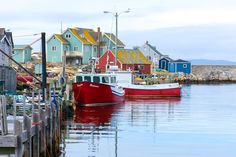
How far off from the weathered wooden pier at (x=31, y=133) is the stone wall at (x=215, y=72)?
112 metres

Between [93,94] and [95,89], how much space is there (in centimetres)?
58

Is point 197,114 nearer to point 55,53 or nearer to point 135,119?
point 135,119

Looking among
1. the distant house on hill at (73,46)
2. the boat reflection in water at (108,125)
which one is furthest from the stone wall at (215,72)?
the boat reflection in water at (108,125)

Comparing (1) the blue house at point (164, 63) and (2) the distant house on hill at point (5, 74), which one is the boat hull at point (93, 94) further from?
(1) the blue house at point (164, 63)

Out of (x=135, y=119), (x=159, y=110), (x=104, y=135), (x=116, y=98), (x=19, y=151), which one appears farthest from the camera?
(x=116, y=98)

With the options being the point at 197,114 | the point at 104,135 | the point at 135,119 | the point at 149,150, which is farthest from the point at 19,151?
the point at 197,114

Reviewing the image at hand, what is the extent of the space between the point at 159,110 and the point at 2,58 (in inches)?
564

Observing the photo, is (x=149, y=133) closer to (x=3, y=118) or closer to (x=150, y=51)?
(x=3, y=118)

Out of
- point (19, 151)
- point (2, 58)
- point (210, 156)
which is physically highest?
point (2, 58)

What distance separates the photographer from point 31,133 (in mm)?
17922

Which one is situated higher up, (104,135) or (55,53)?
(55,53)

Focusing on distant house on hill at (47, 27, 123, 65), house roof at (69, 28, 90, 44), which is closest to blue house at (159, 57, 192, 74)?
distant house on hill at (47, 27, 123, 65)

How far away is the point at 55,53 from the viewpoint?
95375 millimetres

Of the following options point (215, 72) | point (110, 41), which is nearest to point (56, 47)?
point (110, 41)
